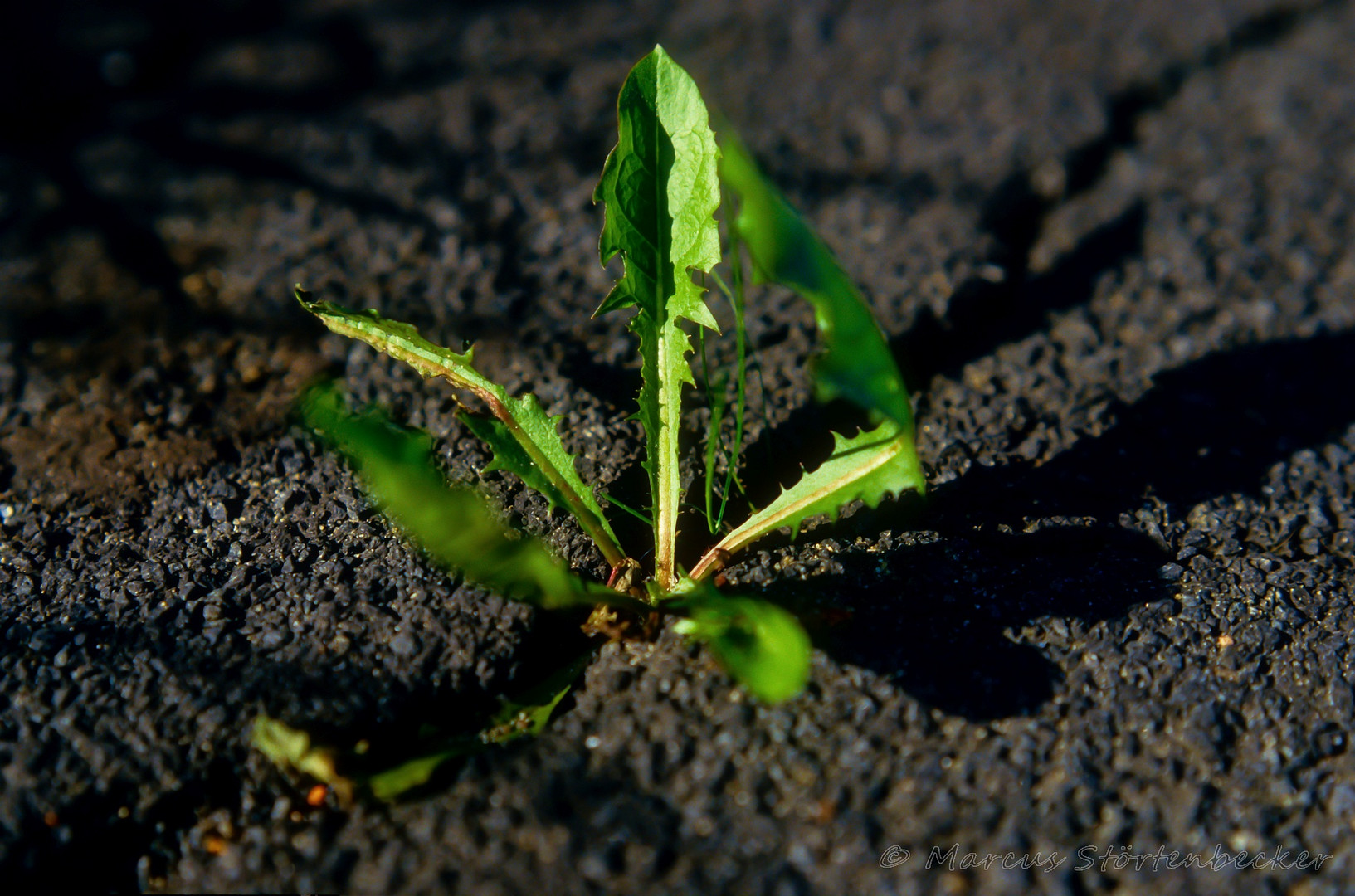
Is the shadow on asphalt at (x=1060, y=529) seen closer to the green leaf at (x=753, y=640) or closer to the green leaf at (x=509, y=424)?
the green leaf at (x=753, y=640)

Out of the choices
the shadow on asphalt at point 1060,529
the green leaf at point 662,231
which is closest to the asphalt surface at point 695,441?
the shadow on asphalt at point 1060,529

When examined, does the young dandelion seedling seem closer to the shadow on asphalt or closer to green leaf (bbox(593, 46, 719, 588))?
green leaf (bbox(593, 46, 719, 588))

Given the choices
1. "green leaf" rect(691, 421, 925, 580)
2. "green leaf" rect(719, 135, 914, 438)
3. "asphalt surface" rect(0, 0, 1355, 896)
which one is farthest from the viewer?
"green leaf" rect(691, 421, 925, 580)

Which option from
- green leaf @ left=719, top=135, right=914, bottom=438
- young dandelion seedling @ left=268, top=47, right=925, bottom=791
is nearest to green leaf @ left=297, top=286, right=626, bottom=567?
young dandelion seedling @ left=268, top=47, right=925, bottom=791

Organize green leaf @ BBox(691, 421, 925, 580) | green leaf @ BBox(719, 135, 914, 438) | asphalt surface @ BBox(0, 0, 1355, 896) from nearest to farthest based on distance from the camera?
green leaf @ BBox(719, 135, 914, 438) < asphalt surface @ BBox(0, 0, 1355, 896) < green leaf @ BBox(691, 421, 925, 580)

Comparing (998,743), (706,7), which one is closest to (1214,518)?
(998,743)

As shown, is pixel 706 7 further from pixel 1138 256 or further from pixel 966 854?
pixel 966 854
